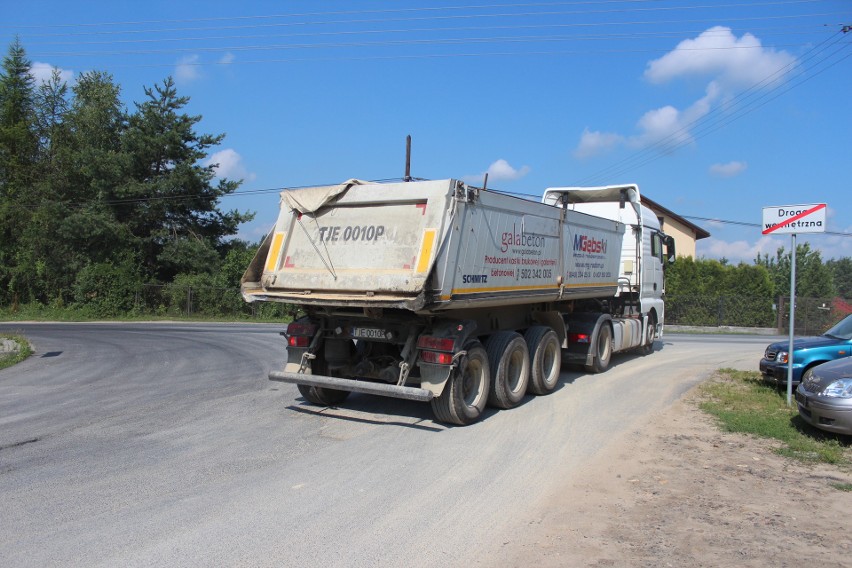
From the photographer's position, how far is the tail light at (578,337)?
1199 centimetres

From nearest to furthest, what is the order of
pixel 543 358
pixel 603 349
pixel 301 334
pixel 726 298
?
pixel 301 334
pixel 543 358
pixel 603 349
pixel 726 298

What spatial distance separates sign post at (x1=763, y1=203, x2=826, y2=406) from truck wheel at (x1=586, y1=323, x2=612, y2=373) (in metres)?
3.68

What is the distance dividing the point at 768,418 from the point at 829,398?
1497mm

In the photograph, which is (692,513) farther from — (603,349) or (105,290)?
(105,290)

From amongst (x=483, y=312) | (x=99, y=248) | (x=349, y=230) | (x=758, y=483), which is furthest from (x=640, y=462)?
(x=99, y=248)

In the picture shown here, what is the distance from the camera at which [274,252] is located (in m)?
8.66

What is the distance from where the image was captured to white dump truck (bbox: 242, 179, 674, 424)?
7574 millimetres

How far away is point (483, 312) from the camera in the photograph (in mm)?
8859

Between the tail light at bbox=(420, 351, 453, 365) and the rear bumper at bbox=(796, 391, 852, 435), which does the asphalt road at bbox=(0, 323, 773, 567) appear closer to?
the tail light at bbox=(420, 351, 453, 365)

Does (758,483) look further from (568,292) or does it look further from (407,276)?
(568,292)

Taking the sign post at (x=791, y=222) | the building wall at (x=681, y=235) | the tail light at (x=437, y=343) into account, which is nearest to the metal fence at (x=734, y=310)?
the building wall at (x=681, y=235)

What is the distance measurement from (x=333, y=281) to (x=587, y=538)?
15.2ft

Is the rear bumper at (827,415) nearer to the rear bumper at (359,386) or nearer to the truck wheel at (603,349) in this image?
the rear bumper at (359,386)

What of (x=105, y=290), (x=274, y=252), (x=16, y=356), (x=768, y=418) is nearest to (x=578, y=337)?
(x=768, y=418)
